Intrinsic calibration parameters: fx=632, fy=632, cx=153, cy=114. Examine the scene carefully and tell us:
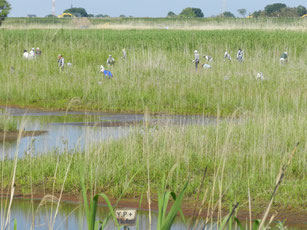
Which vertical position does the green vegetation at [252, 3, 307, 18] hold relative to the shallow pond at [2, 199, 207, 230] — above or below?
below

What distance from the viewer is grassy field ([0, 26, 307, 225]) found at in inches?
320

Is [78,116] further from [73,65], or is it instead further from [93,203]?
[93,203]

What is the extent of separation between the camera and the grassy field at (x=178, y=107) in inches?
320

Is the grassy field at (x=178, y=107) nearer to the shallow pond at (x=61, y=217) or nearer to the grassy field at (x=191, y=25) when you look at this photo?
the shallow pond at (x=61, y=217)

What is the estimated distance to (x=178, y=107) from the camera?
16.8m

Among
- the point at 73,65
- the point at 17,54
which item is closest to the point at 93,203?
the point at 73,65

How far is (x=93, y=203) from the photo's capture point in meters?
3.32

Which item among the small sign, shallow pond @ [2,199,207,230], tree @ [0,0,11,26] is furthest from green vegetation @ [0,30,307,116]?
tree @ [0,0,11,26]

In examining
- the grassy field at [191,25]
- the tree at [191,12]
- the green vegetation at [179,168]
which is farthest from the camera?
the tree at [191,12]

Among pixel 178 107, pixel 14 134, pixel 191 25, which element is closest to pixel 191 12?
pixel 191 25

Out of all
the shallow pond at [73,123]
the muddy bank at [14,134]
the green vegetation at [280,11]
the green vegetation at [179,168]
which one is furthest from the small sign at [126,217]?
the green vegetation at [280,11]

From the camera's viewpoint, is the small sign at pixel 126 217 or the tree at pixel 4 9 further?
the tree at pixel 4 9

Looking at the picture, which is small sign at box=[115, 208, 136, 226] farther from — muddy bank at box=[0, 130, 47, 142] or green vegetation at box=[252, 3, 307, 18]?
green vegetation at box=[252, 3, 307, 18]

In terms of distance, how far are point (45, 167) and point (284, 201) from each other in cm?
331
